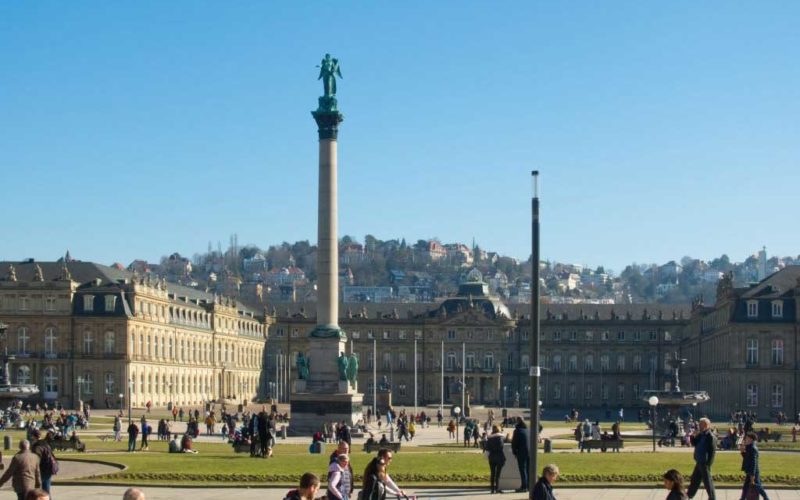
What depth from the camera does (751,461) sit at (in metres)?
31.5

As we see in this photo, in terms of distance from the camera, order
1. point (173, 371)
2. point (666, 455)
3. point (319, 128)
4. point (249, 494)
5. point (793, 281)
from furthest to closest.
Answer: point (173, 371) → point (793, 281) → point (319, 128) → point (666, 455) → point (249, 494)

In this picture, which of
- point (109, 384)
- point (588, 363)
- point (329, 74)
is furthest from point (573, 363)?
point (329, 74)

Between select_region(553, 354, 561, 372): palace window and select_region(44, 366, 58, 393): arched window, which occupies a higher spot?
select_region(553, 354, 561, 372): palace window

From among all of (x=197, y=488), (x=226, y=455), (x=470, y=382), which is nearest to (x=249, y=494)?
(x=197, y=488)

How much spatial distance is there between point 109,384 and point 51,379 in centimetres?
534

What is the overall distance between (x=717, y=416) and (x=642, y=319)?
172ft

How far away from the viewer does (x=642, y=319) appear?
614 feet

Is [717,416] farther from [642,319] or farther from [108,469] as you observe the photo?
[108,469]

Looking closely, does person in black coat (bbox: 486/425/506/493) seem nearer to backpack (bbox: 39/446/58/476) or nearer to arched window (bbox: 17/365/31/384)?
backpack (bbox: 39/446/58/476)

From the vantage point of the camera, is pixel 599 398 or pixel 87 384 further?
pixel 599 398

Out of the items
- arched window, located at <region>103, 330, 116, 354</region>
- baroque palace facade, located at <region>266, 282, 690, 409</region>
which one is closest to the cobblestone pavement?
arched window, located at <region>103, 330, 116, 354</region>

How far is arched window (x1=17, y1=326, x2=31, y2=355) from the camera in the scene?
137375 millimetres

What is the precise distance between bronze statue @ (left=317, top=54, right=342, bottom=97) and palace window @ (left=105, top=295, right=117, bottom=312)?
56.1m

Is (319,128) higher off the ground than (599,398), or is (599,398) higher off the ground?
(319,128)
